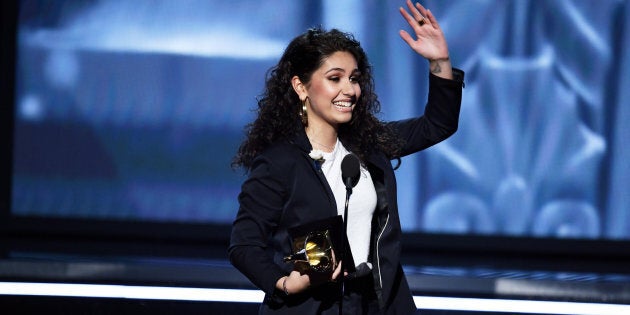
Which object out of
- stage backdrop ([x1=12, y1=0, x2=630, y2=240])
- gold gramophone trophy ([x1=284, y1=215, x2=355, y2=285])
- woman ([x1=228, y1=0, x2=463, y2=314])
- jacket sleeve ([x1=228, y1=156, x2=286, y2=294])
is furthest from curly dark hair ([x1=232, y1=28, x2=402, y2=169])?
stage backdrop ([x1=12, y1=0, x2=630, y2=240])

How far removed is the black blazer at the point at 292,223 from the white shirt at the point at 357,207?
2cm

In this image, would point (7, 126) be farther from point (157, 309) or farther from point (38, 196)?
point (157, 309)

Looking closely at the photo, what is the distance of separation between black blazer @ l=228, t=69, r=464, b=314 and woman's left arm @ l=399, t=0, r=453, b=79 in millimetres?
284

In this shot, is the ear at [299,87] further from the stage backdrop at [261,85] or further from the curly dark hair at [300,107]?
the stage backdrop at [261,85]

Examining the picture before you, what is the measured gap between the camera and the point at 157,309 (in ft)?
11.9

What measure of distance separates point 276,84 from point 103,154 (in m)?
2.71

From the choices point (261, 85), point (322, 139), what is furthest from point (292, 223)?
point (261, 85)

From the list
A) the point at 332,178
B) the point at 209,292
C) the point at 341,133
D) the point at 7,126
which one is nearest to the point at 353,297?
the point at 332,178

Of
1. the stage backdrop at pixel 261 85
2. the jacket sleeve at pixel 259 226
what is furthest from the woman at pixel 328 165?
the stage backdrop at pixel 261 85

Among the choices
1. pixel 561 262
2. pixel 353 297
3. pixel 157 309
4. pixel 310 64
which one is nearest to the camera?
pixel 353 297

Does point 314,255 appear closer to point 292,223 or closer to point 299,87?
point 292,223

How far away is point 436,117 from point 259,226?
530 mm

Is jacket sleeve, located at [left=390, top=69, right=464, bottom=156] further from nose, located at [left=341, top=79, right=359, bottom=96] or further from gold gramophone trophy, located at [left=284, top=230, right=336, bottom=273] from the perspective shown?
gold gramophone trophy, located at [left=284, top=230, right=336, bottom=273]

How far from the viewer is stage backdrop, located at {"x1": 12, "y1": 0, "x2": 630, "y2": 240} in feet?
16.0
